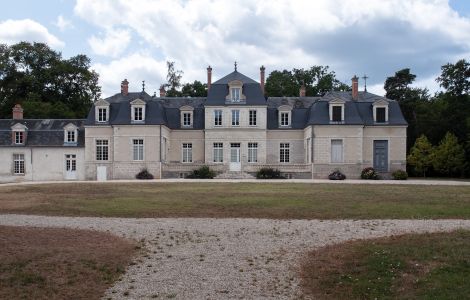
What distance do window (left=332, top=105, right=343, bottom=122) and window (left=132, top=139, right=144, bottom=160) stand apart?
1377 centimetres

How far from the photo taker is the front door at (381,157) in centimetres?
3769

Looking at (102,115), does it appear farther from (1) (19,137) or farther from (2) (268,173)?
(2) (268,173)

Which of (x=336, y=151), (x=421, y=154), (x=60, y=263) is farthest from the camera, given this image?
(x=421, y=154)

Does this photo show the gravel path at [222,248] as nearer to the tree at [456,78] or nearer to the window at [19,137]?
the window at [19,137]

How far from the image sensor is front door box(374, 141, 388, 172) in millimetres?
37688

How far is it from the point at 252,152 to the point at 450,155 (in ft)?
57.7

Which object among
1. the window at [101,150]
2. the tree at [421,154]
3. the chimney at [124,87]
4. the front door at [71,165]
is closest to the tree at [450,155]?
the tree at [421,154]

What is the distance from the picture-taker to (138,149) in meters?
37.6

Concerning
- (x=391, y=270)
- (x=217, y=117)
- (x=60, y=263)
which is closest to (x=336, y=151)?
(x=217, y=117)

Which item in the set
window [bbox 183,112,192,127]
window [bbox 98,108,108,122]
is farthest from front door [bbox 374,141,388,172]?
window [bbox 98,108,108,122]

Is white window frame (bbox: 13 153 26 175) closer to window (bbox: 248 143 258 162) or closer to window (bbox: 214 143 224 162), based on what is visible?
window (bbox: 214 143 224 162)

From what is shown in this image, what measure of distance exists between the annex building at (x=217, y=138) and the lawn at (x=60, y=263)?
25548 millimetres

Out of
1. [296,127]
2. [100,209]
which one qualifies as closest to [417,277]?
[100,209]

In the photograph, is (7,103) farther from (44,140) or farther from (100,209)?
(100,209)
